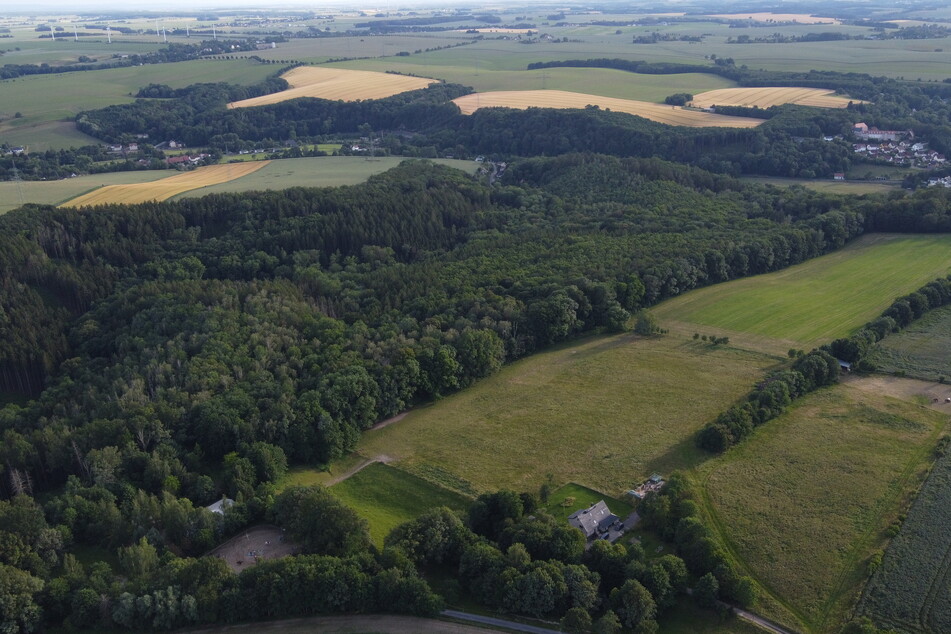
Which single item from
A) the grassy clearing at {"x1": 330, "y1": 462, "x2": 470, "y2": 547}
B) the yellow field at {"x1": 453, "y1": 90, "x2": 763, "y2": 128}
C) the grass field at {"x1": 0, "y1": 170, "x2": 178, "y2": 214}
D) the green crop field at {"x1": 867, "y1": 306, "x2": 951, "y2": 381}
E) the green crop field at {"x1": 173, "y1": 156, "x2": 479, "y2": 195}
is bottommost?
the grassy clearing at {"x1": 330, "y1": 462, "x2": 470, "y2": 547}

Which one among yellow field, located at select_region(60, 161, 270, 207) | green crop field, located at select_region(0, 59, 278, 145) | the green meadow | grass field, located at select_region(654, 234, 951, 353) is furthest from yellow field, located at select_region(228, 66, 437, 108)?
grass field, located at select_region(654, 234, 951, 353)

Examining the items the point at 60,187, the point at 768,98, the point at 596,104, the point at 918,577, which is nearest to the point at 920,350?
the point at 918,577

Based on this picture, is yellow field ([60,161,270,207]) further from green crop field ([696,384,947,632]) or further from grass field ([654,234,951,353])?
green crop field ([696,384,947,632])

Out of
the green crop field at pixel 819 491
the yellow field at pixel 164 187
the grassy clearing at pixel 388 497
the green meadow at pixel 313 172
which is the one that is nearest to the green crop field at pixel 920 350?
the green crop field at pixel 819 491

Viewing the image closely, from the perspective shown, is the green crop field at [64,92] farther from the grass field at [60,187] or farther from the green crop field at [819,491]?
the green crop field at [819,491]

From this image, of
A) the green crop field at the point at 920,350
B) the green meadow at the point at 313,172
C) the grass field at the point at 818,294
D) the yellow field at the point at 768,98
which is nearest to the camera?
the green crop field at the point at 920,350

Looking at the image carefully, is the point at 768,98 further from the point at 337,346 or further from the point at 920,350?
the point at 337,346
